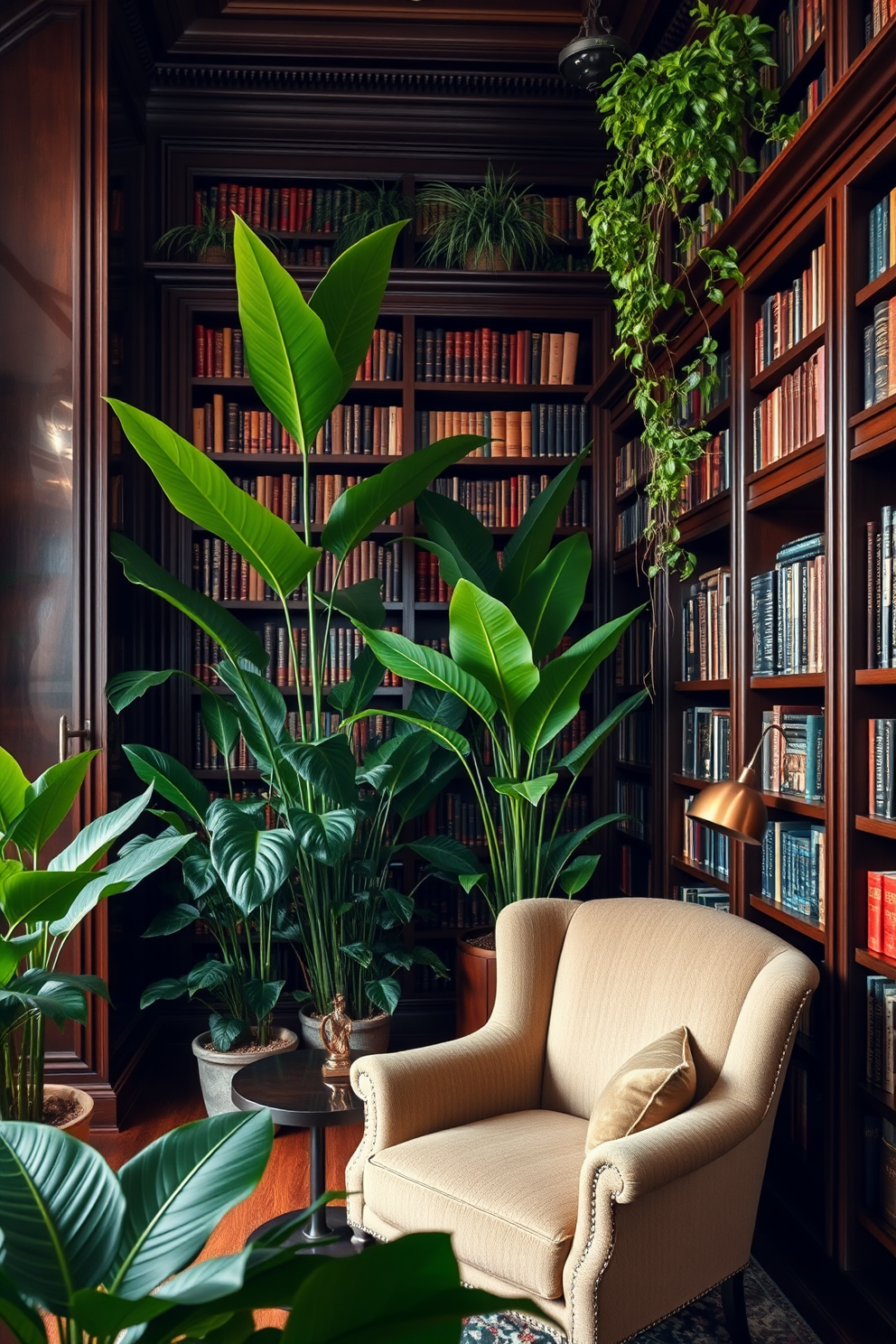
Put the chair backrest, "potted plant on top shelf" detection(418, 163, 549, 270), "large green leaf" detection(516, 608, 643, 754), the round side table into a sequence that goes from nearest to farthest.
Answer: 1. the chair backrest
2. the round side table
3. "large green leaf" detection(516, 608, 643, 754)
4. "potted plant on top shelf" detection(418, 163, 549, 270)

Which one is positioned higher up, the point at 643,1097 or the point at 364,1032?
the point at 643,1097

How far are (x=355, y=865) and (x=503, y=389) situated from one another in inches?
69.9

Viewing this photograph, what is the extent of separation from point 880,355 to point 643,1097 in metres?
1.35

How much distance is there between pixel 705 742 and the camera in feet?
9.04

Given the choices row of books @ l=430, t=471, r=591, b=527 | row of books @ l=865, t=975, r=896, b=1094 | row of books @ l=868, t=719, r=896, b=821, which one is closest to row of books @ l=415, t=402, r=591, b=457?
row of books @ l=430, t=471, r=591, b=527

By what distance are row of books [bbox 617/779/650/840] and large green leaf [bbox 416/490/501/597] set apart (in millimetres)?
887

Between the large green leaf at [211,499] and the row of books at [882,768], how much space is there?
1.43 m

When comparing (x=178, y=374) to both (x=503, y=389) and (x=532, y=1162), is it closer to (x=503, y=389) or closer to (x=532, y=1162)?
(x=503, y=389)

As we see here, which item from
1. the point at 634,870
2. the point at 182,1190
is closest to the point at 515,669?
the point at 634,870

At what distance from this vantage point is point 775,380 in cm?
235

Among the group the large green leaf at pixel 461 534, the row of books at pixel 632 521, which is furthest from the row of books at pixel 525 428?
the large green leaf at pixel 461 534

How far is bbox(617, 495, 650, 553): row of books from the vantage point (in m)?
3.30

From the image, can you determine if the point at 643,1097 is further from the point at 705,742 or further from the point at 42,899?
the point at 705,742

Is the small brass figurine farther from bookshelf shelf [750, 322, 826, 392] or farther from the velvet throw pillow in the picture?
bookshelf shelf [750, 322, 826, 392]
